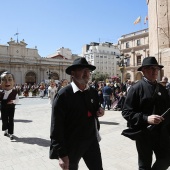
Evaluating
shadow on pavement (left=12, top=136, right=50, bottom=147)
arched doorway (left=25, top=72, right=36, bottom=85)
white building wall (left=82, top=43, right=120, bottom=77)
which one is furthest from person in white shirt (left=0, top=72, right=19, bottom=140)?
white building wall (left=82, top=43, right=120, bottom=77)

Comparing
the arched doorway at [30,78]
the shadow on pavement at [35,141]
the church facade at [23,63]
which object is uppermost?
the church facade at [23,63]

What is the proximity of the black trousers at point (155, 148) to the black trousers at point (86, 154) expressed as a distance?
0.55 m

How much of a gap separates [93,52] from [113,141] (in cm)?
7979

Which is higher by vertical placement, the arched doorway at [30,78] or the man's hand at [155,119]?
the arched doorway at [30,78]

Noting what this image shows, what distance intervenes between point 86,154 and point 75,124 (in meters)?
0.45

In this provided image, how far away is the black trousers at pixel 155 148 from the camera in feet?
8.89

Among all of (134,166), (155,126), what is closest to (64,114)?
(155,126)

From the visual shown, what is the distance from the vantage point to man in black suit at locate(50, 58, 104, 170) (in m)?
2.36

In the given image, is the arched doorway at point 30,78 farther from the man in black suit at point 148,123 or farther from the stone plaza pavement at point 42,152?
the man in black suit at point 148,123

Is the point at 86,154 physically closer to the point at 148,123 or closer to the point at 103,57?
the point at 148,123

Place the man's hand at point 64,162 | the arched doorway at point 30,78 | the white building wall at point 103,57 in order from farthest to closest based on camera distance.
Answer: the white building wall at point 103,57
the arched doorway at point 30,78
the man's hand at point 64,162

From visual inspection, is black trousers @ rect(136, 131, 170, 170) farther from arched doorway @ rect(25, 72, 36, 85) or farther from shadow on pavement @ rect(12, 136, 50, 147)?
arched doorway @ rect(25, 72, 36, 85)

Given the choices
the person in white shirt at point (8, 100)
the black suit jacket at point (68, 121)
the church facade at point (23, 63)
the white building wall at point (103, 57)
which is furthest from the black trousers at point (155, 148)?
the white building wall at point (103, 57)

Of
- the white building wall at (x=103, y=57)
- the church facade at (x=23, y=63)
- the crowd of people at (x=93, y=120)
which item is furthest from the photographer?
the white building wall at (x=103, y=57)
